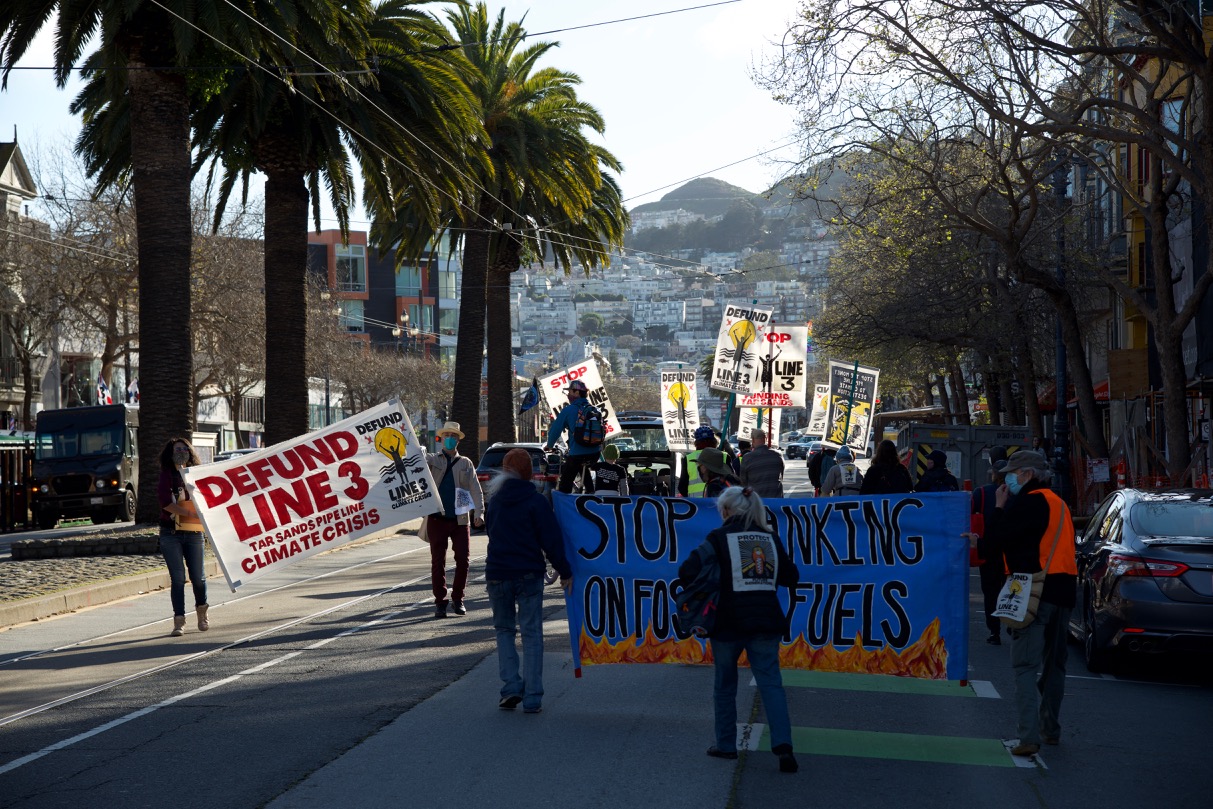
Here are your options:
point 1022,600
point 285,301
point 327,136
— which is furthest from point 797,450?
point 1022,600

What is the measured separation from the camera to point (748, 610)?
281 inches

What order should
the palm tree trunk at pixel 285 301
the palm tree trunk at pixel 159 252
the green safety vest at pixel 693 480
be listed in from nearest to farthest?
the green safety vest at pixel 693 480 → the palm tree trunk at pixel 159 252 → the palm tree trunk at pixel 285 301

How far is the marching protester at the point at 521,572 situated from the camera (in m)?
8.59

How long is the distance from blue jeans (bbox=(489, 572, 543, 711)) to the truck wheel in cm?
2829

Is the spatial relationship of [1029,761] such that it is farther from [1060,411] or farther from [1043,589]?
[1060,411]

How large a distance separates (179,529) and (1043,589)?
26.0 feet

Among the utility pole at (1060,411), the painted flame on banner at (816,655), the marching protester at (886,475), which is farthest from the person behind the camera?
the utility pole at (1060,411)

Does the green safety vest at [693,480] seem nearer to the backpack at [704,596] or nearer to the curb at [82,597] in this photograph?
the curb at [82,597]

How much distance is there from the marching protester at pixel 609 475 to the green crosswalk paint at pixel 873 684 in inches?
183

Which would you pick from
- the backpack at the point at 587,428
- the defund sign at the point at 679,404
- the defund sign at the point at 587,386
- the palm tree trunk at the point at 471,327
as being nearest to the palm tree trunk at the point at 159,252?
the defund sign at the point at 587,386

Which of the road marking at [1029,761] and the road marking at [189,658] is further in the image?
the road marking at [189,658]

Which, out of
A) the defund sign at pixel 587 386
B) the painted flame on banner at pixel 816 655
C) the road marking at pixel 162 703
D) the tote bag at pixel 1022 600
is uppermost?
the defund sign at pixel 587 386

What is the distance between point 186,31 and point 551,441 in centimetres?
837

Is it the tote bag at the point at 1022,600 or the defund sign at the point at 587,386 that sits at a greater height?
the defund sign at the point at 587,386
